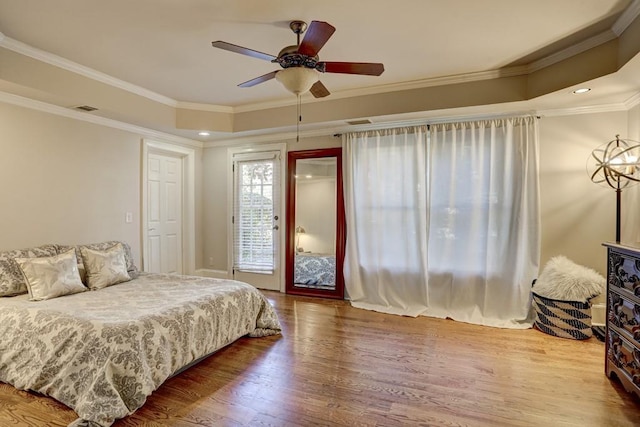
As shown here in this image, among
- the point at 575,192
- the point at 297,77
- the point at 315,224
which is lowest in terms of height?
the point at 315,224

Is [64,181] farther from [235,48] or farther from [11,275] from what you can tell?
[235,48]

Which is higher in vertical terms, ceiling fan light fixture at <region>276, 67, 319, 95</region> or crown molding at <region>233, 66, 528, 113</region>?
crown molding at <region>233, 66, 528, 113</region>

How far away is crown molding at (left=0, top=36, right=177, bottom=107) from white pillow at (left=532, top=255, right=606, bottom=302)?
493 centimetres

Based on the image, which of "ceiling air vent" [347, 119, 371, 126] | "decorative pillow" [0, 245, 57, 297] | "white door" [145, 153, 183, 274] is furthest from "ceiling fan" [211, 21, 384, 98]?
"white door" [145, 153, 183, 274]

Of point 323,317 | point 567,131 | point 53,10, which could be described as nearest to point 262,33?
point 53,10

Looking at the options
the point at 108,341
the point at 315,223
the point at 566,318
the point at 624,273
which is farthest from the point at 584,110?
the point at 108,341

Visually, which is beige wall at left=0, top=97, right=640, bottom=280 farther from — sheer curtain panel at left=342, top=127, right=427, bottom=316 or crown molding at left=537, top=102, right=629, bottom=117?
sheer curtain panel at left=342, top=127, right=427, bottom=316

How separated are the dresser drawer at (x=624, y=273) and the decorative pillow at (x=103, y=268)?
429 cm

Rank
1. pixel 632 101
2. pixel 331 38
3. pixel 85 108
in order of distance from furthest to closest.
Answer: pixel 85 108 → pixel 632 101 → pixel 331 38

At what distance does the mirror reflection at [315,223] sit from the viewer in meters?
4.63

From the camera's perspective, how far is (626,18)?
2.33m

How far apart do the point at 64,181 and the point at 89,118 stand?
79 centimetres

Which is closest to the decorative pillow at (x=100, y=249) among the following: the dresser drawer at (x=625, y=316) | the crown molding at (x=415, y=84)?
the crown molding at (x=415, y=84)

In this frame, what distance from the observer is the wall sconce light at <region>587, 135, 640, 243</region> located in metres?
3.02
